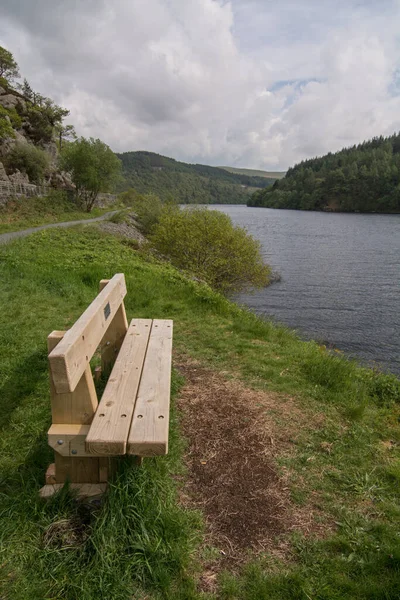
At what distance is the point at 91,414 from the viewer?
2.31 metres

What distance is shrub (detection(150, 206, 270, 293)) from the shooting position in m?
16.9

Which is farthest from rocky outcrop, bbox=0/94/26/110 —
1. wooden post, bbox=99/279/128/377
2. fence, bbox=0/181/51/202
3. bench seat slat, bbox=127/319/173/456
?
bench seat slat, bbox=127/319/173/456

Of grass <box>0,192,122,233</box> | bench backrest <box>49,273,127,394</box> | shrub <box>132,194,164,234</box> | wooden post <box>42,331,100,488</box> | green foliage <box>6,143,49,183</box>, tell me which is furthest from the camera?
shrub <box>132,194,164,234</box>

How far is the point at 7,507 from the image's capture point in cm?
231

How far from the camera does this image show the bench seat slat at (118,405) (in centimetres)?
210

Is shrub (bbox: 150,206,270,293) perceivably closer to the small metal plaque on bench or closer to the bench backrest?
the small metal plaque on bench

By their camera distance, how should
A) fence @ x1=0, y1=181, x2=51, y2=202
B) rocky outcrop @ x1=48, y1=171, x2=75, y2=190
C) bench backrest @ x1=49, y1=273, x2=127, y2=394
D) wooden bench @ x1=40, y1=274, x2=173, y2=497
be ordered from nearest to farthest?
bench backrest @ x1=49, y1=273, x2=127, y2=394
wooden bench @ x1=40, y1=274, x2=173, y2=497
fence @ x1=0, y1=181, x2=51, y2=202
rocky outcrop @ x1=48, y1=171, x2=75, y2=190

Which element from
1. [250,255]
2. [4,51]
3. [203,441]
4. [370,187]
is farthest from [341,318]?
[370,187]

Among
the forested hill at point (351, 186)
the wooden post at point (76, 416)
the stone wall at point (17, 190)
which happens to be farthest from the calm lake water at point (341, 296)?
the forested hill at point (351, 186)

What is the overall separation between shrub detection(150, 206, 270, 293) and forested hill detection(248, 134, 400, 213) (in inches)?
3508

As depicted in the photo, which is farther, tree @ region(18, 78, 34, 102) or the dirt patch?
tree @ region(18, 78, 34, 102)

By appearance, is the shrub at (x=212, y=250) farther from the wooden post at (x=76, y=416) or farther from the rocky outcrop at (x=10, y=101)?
the rocky outcrop at (x=10, y=101)

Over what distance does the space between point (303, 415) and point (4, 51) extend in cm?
5259

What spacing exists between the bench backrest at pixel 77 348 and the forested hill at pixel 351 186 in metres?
103
